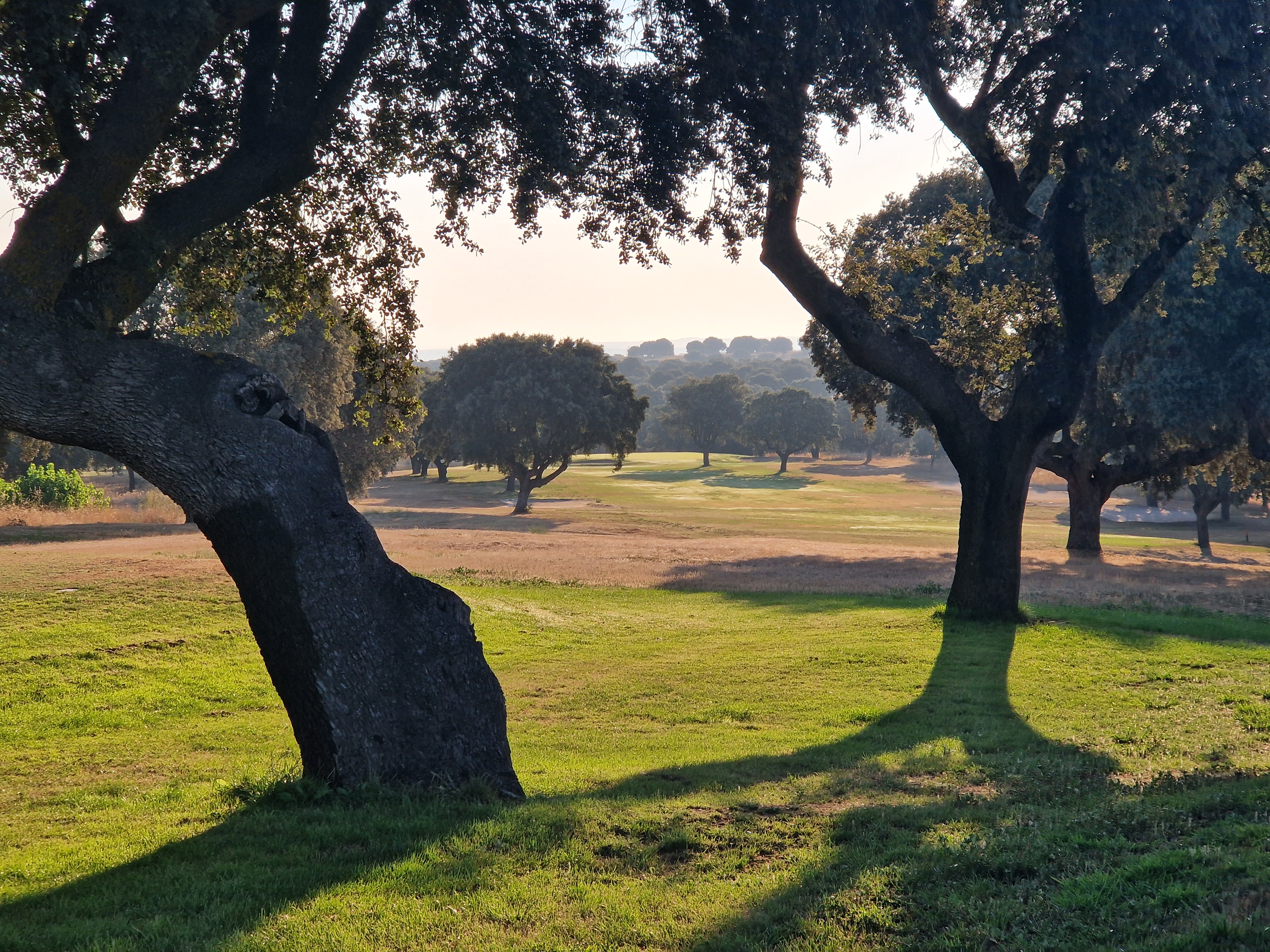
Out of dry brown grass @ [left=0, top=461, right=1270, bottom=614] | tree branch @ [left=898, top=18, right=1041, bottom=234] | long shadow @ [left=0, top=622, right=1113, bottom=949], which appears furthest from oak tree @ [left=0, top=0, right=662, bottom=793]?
dry brown grass @ [left=0, top=461, right=1270, bottom=614]

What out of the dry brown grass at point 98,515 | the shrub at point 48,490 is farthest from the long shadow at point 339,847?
the shrub at point 48,490

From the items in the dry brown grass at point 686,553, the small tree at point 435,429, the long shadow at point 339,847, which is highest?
the small tree at point 435,429

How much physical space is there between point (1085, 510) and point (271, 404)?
39.4 metres

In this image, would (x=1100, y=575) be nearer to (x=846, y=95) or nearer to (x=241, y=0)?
(x=846, y=95)

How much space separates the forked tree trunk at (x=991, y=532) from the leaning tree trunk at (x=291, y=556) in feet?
46.5

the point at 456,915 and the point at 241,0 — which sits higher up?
the point at 241,0

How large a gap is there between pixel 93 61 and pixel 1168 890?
12392 millimetres

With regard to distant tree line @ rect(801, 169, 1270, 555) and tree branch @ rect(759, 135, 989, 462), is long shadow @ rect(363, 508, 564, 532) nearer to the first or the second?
distant tree line @ rect(801, 169, 1270, 555)

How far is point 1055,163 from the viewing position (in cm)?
1808

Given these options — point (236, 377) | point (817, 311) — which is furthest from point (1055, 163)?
point (236, 377)

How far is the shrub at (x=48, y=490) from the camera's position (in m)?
35.1

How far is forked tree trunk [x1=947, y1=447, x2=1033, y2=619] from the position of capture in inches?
748

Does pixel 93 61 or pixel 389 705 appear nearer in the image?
pixel 389 705

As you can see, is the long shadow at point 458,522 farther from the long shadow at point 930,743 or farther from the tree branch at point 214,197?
the tree branch at point 214,197
